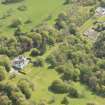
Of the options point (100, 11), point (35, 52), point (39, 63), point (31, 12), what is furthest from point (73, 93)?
point (31, 12)

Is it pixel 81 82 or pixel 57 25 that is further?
pixel 57 25

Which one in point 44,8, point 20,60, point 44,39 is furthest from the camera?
point 44,8

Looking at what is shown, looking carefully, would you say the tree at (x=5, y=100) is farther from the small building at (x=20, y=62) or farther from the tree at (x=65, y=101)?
the small building at (x=20, y=62)

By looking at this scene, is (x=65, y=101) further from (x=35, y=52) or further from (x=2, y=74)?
(x=35, y=52)

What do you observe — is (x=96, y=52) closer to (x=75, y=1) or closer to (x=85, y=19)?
(x=85, y=19)

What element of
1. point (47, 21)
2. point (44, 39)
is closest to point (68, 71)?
point (44, 39)

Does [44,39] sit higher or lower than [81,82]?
higher

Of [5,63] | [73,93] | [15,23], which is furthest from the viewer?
[15,23]

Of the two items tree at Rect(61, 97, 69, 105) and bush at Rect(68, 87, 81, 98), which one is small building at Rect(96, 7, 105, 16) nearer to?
bush at Rect(68, 87, 81, 98)

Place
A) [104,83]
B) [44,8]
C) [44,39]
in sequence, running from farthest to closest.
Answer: [44,8]
[44,39]
[104,83]
